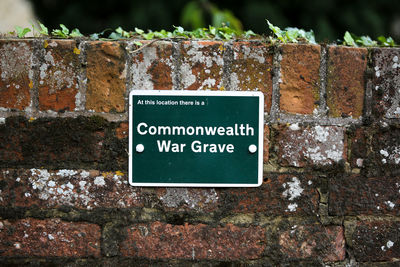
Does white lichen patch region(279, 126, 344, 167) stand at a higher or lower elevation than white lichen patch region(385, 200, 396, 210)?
higher

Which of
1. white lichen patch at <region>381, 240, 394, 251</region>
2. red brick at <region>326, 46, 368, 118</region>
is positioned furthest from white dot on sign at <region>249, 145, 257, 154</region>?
white lichen patch at <region>381, 240, 394, 251</region>

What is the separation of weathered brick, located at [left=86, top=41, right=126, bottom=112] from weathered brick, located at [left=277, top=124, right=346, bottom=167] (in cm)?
49

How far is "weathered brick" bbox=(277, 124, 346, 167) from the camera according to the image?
1069 millimetres

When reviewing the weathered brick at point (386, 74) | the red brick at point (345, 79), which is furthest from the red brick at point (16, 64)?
the weathered brick at point (386, 74)

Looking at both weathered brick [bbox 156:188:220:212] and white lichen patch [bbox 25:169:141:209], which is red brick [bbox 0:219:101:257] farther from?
weathered brick [bbox 156:188:220:212]

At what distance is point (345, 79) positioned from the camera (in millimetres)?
1063

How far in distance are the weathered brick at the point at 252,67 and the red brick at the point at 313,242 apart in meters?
0.41

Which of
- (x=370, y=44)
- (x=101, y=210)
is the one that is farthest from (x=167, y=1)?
(x=101, y=210)

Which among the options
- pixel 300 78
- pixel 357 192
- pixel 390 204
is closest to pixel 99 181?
pixel 300 78

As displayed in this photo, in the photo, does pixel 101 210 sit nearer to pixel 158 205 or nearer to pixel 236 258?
pixel 158 205

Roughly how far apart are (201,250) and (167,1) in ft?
9.90

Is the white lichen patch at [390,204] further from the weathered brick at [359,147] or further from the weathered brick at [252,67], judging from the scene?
the weathered brick at [252,67]

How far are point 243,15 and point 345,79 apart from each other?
8.66ft

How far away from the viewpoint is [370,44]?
3.99 ft
